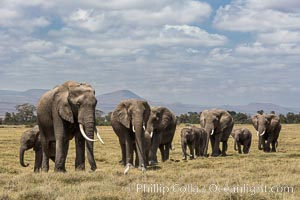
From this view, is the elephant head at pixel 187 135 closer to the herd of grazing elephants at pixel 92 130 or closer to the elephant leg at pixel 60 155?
the herd of grazing elephants at pixel 92 130

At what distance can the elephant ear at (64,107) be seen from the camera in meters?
14.8

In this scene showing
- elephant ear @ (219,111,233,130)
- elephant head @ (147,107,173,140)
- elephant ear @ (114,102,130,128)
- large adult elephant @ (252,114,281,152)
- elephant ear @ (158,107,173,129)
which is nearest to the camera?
elephant ear @ (114,102,130,128)

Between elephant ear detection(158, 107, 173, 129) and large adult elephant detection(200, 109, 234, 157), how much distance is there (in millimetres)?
5142

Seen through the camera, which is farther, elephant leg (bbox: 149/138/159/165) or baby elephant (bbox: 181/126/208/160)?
baby elephant (bbox: 181/126/208/160)

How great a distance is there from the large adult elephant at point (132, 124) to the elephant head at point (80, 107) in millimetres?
4399

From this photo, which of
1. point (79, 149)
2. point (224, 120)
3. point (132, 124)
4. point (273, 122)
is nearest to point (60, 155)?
point (79, 149)

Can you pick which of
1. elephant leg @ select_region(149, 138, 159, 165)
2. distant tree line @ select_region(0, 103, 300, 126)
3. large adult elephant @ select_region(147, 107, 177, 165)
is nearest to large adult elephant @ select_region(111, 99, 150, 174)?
elephant leg @ select_region(149, 138, 159, 165)

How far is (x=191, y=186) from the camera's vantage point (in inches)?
498

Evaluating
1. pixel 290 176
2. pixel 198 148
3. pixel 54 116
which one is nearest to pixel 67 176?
pixel 54 116

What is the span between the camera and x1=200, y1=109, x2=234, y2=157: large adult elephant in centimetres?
3014

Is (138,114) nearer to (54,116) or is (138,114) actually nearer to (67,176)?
(54,116)

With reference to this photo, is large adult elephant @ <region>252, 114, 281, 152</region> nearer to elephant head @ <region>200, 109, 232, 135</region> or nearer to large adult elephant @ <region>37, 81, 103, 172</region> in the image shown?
elephant head @ <region>200, 109, 232, 135</region>

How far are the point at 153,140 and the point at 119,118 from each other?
357cm

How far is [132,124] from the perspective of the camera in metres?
19.7
